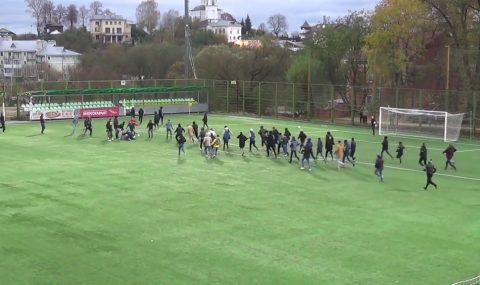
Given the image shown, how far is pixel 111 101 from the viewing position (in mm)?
58531

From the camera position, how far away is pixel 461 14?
5053cm

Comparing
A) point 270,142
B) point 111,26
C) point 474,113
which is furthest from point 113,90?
point 111,26

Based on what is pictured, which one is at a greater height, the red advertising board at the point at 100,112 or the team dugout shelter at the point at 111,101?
the team dugout shelter at the point at 111,101

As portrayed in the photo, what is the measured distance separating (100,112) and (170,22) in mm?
93398

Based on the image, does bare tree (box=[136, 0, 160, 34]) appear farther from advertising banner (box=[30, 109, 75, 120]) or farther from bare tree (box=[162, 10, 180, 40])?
advertising banner (box=[30, 109, 75, 120])

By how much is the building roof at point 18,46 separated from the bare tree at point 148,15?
1251 inches

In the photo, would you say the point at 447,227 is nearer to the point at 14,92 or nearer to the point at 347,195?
the point at 347,195

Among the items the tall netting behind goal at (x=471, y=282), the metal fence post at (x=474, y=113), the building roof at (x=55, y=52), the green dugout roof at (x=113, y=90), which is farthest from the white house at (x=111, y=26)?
the tall netting behind goal at (x=471, y=282)

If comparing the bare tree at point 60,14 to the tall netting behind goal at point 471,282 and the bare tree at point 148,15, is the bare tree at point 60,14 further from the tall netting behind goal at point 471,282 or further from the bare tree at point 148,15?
the tall netting behind goal at point 471,282

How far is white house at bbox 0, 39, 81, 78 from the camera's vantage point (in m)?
122

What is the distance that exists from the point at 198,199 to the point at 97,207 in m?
3.61

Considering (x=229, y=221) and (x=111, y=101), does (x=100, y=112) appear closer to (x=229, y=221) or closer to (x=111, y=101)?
(x=111, y=101)

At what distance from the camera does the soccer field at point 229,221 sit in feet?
46.6

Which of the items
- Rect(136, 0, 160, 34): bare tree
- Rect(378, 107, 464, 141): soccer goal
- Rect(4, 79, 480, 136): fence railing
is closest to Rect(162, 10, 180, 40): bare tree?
Rect(136, 0, 160, 34): bare tree
